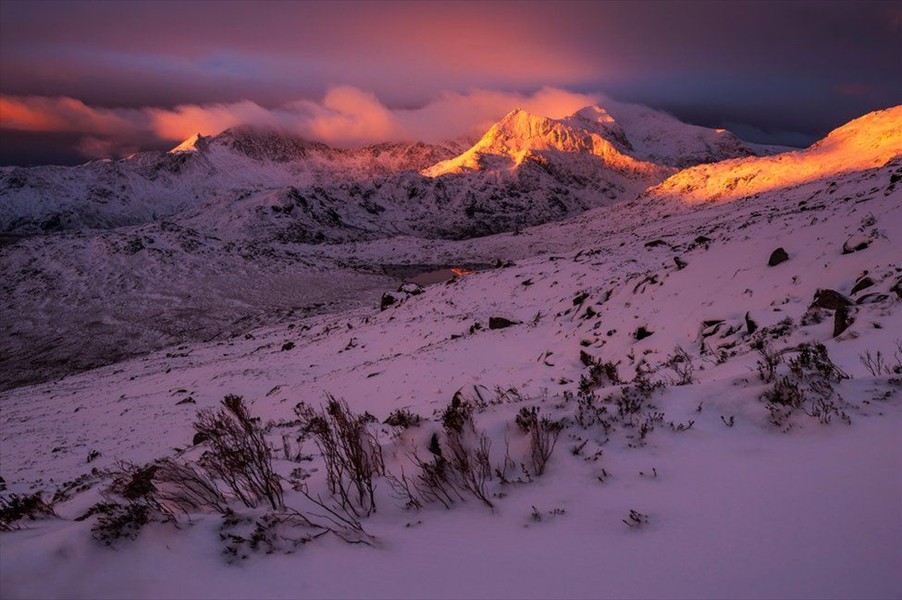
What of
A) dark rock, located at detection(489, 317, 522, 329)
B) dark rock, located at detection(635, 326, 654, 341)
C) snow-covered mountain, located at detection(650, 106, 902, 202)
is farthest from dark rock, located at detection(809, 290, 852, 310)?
snow-covered mountain, located at detection(650, 106, 902, 202)

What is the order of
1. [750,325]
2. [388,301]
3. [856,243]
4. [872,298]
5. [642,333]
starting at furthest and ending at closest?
1. [388,301]
2. [642,333]
3. [856,243]
4. [750,325]
5. [872,298]

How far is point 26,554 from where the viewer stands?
9.97 feet

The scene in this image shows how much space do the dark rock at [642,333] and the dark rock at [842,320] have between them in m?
5.49

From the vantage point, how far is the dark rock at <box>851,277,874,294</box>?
29.0 feet

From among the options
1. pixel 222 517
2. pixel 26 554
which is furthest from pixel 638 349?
pixel 26 554

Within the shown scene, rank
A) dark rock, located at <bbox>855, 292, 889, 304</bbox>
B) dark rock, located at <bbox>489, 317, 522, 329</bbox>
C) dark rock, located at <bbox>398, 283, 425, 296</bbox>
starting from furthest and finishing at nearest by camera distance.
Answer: dark rock, located at <bbox>398, 283, 425, 296</bbox>
dark rock, located at <bbox>489, 317, 522, 329</bbox>
dark rock, located at <bbox>855, 292, 889, 304</bbox>

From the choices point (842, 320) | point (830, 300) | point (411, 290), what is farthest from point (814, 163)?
Answer: point (842, 320)

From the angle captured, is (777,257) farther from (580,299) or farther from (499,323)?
(499,323)

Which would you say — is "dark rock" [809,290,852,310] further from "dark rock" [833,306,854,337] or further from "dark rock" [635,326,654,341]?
"dark rock" [635,326,654,341]

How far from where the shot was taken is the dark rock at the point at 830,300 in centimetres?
812

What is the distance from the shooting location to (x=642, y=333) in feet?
43.2

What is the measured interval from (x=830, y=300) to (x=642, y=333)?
16.5 feet

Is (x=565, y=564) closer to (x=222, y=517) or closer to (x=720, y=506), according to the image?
(x=720, y=506)

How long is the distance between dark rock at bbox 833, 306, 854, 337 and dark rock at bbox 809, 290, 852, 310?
46cm
